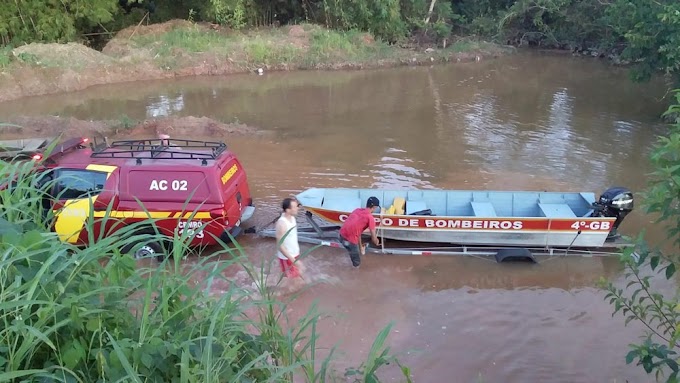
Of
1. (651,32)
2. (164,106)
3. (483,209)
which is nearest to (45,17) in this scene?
(164,106)

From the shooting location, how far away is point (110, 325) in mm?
3061

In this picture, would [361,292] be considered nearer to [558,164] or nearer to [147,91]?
[558,164]

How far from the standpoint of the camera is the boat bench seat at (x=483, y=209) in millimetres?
10156

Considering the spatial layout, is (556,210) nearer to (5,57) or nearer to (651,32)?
(651,32)

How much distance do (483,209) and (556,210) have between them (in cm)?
133

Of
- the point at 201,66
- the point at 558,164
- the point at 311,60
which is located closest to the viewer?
the point at 558,164

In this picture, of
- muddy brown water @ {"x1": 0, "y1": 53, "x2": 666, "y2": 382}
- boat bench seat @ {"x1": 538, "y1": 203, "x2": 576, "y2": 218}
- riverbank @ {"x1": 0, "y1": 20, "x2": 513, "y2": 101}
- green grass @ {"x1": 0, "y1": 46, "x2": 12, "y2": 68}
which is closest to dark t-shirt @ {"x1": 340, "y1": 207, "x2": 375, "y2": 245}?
muddy brown water @ {"x1": 0, "y1": 53, "x2": 666, "y2": 382}

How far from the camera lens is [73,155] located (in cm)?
984

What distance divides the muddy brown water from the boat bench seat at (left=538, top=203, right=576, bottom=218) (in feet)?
2.71

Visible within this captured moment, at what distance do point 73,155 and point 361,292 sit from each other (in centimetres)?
550

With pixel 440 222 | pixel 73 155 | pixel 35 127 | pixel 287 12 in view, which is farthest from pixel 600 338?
pixel 287 12

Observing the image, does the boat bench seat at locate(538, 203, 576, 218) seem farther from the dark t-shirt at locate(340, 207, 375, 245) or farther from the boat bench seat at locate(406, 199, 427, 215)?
the dark t-shirt at locate(340, 207, 375, 245)

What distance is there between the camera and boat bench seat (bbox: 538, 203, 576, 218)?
10109 mm

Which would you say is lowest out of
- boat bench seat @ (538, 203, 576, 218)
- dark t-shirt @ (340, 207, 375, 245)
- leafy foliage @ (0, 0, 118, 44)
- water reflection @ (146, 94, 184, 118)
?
water reflection @ (146, 94, 184, 118)
